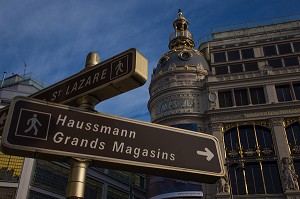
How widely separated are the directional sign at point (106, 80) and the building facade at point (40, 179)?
79.7 feet

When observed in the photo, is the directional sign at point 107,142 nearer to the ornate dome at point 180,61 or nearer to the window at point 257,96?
the window at point 257,96

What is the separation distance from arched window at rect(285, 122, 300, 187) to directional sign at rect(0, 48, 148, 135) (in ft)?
93.5

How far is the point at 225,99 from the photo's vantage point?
33375 millimetres

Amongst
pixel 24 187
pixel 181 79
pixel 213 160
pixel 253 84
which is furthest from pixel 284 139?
pixel 213 160

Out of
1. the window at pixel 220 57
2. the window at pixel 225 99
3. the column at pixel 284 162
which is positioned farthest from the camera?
the window at pixel 220 57

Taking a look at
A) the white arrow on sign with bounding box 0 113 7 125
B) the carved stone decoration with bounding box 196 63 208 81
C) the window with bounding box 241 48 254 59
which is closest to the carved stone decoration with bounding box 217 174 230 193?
the carved stone decoration with bounding box 196 63 208 81

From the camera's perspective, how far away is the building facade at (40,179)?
25.6 metres

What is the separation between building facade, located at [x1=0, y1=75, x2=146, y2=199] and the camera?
84.0ft

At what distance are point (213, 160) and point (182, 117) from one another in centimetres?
2915

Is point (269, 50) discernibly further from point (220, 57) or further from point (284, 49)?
point (220, 57)

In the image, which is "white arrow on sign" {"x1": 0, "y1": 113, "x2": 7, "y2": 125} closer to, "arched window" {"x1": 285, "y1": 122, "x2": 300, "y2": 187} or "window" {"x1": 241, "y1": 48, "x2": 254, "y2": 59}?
"arched window" {"x1": 285, "y1": 122, "x2": 300, "y2": 187}

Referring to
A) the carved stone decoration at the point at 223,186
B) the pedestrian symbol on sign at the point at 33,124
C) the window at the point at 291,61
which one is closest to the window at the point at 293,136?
the carved stone decoration at the point at 223,186

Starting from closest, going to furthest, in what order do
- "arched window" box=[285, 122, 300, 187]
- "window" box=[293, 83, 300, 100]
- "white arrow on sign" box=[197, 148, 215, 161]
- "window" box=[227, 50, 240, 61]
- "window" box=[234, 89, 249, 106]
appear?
"white arrow on sign" box=[197, 148, 215, 161] → "arched window" box=[285, 122, 300, 187] → "window" box=[293, 83, 300, 100] → "window" box=[234, 89, 249, 106] → "window" box=[227, 50, 240, 61]

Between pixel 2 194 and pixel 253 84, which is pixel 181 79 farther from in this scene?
pixel 2 194
